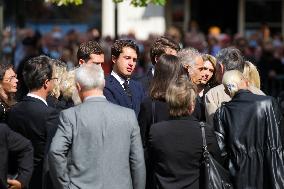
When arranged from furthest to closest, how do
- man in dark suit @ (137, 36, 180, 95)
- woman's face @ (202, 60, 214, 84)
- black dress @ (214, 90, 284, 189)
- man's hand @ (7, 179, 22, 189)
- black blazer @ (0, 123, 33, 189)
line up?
1. man in dark suit @ (137, 36, 180, 95)
2. woman's face @ (202, 60, 214, 84)
3. black dress @ (214, 90, 284, 189)
4. man's hand @ (7, 179, 22, 189)
5. black blazer @ (0, 123, 33, 189)

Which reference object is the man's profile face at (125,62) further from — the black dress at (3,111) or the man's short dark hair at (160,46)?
the black dress at (3,111)

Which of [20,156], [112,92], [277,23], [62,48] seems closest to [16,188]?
[20,156]

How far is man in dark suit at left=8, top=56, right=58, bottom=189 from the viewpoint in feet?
27.0

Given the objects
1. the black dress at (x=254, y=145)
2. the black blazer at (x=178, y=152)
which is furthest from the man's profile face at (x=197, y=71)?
the black blazer at (x=178, y=152)

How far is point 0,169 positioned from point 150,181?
4.48 ft

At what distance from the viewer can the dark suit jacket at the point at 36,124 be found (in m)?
8.22

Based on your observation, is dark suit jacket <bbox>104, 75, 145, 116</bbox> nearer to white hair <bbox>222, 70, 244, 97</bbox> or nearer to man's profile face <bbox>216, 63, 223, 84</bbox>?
man's profile face <bbox>216, 63, 223, 84</bbox>

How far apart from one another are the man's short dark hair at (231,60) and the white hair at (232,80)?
27 cm

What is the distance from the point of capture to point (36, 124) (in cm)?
823

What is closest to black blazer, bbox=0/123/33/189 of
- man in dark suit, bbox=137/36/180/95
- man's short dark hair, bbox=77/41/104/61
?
man's short dark hair, bbox=77/41/104/61

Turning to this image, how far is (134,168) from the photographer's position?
7375mm

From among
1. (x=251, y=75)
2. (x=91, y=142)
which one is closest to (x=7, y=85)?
(x=91, y=142)

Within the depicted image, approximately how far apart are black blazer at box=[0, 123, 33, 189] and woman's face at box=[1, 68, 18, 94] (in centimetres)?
109

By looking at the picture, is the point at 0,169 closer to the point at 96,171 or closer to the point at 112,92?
the point at 96,171
